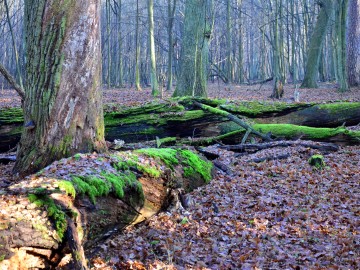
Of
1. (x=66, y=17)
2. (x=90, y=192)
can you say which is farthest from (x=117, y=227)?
(x=66, y=17)

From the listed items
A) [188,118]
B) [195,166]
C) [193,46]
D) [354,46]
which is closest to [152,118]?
[188,118]

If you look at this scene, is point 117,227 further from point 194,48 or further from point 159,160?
point 194,48

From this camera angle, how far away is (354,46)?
21.8 metres

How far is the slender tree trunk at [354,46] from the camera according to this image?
21.6m

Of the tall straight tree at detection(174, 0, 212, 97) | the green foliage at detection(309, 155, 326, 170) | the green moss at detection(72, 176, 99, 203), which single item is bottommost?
the green foliage at detection(309, 155, 326, 170)

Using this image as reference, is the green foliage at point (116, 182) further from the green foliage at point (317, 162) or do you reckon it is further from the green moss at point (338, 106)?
the green moss at point (338, 106)

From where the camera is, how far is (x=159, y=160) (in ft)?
19.9

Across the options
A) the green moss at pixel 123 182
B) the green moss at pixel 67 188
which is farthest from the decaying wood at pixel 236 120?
the green moss at pixel 67 188

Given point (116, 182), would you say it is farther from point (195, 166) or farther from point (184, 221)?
point (195, 166)

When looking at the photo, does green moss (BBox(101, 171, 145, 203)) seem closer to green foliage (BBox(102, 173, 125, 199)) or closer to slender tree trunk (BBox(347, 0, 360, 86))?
green foliage (BBox(102, 173, 125, 199))

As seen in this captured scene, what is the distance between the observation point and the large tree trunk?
6090 mm

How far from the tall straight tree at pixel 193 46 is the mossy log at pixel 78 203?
797 cm

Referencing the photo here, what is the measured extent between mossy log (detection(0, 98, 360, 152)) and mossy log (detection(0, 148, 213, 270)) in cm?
376

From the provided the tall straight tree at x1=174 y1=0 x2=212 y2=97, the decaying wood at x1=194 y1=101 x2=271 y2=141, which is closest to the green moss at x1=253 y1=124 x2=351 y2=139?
the decaying wood at x1=194 y1=101 x2=271 y2=141
